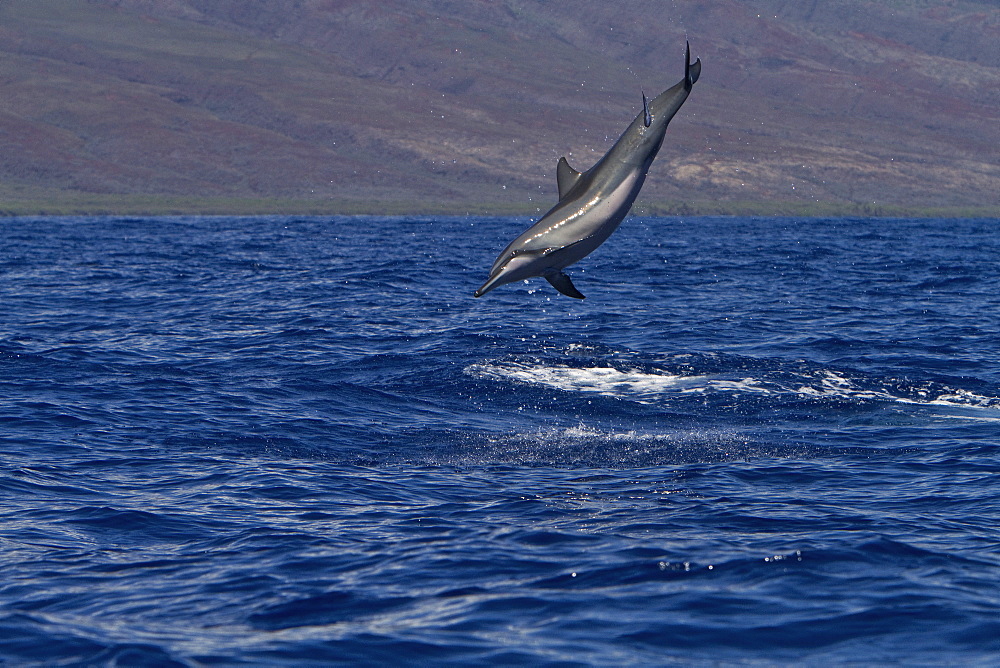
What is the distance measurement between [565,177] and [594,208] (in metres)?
0.84

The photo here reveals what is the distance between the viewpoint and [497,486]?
18.9 meters

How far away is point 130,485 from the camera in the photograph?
1862 centimetres

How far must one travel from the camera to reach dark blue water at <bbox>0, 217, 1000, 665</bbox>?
12.5 m

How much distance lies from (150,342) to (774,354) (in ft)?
52.6

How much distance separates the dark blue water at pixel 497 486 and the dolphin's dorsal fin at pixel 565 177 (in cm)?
483

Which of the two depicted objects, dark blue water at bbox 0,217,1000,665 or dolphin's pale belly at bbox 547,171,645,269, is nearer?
dolphin's pale belly at bbox 547,171,645,269

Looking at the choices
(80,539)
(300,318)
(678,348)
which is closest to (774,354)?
(678,348)

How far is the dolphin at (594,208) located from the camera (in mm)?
7801

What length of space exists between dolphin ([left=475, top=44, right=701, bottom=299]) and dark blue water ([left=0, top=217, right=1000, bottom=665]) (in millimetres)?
4954

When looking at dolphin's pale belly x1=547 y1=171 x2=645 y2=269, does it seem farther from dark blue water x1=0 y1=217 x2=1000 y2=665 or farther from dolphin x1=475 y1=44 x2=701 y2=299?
dark blue water x1=0 y1=217 x2=1000 y2=665

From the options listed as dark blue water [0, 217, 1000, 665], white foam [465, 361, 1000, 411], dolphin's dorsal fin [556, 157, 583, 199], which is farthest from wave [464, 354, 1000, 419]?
dolphin's dorsal fin [556, 157, 583, 199]

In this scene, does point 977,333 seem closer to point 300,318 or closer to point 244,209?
point 300,318

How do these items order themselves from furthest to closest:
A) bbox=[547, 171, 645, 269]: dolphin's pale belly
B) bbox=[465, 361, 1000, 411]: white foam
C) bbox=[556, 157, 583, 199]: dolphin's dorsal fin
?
bbox=[465, 361, 1000, 411]: white foam < bbox=[556, 157, 583, 199]: dolphin's dorsal fin < bbox=[547, 171, 645, 269]: dolphin's pale belly

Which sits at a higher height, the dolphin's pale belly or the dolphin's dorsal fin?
the dolphin's dorsal fin
